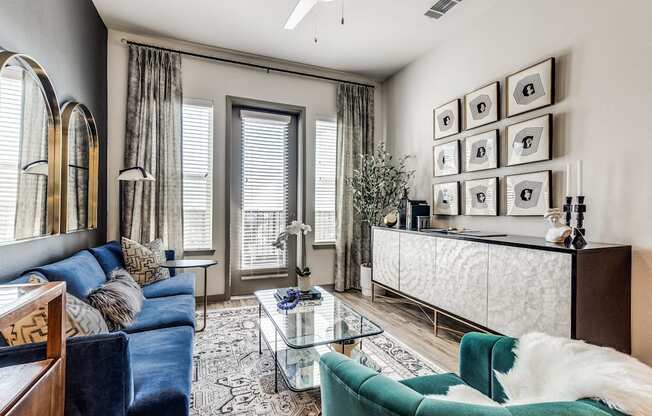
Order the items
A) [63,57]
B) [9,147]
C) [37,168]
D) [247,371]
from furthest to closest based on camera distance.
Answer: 1. [63,57]
2. [247,371]
3. [37,168]
4. [9,147]

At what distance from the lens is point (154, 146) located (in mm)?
3568

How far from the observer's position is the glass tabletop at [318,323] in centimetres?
193

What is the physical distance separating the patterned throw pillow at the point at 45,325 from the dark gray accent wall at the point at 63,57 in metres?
0.62

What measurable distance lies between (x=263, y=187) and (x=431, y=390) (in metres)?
3.45

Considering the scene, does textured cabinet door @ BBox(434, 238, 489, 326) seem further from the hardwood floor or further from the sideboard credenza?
the hardwood floor

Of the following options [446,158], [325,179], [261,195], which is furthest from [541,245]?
[261,195]

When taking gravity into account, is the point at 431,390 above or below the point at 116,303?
below

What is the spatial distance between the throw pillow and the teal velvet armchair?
147cm

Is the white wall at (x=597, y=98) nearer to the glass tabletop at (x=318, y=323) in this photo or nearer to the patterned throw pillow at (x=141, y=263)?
the glass tabletop at (x=318, y=323)

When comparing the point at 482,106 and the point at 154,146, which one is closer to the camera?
the point at 482,106

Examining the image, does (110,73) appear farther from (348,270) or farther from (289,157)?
(348,270)

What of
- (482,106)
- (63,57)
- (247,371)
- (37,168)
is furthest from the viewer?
(482,106)

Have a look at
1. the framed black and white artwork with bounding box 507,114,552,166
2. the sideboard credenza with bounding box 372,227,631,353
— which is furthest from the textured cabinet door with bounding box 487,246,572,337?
the framed black and white artwork with bounding box 507,114,552,166

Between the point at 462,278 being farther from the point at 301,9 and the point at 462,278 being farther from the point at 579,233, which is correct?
the point at 301,9
